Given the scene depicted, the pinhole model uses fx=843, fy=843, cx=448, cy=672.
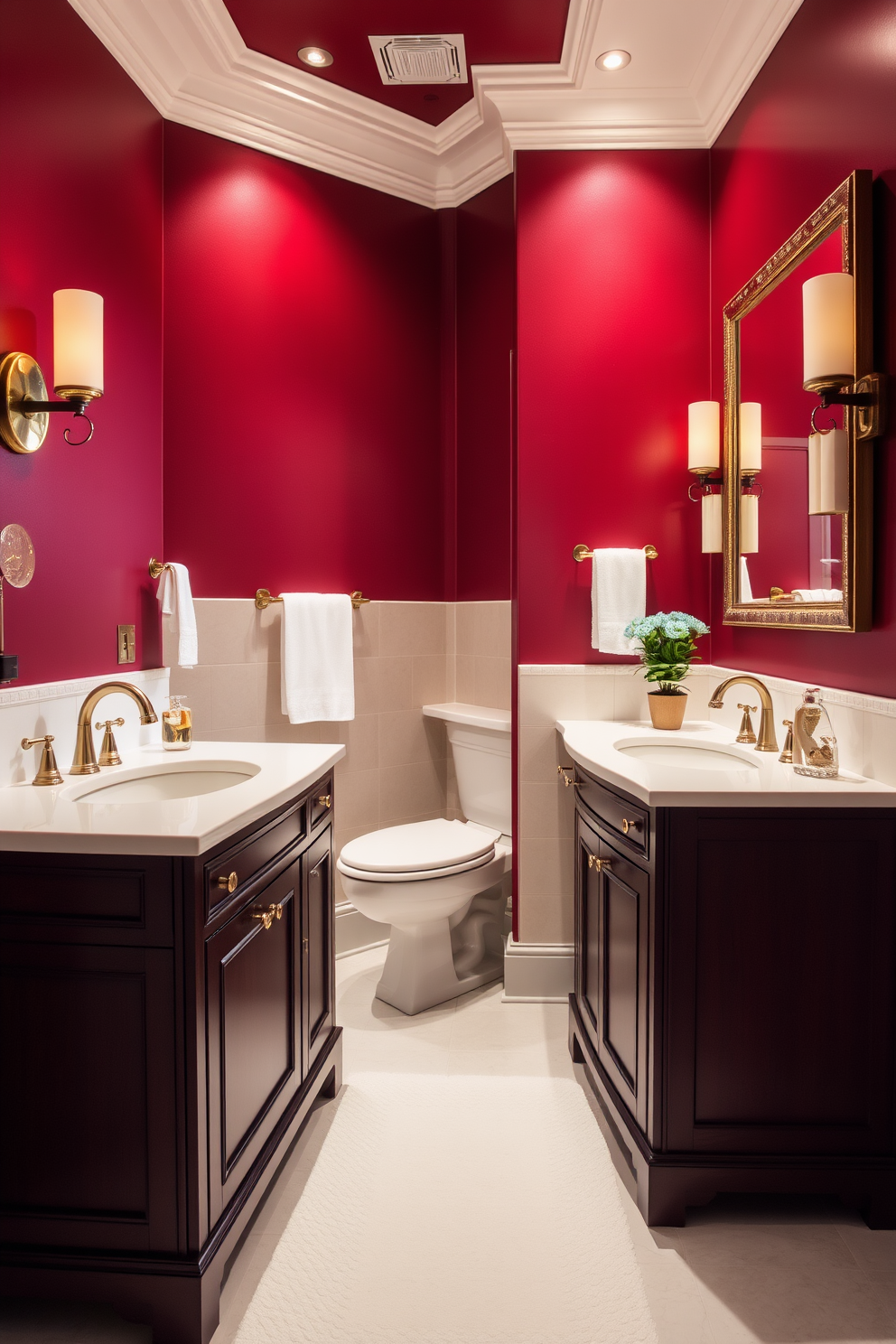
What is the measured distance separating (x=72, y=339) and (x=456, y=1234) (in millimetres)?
1958

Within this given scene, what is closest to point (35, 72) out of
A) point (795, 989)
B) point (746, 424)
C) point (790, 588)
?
point (746, 424)

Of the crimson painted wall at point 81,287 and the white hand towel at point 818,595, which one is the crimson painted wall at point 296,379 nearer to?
the crimson painted wall at point 81,287

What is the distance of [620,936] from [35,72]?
2.31 meters

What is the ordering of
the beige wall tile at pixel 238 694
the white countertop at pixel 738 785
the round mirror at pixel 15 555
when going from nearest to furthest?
the white countertop at pixel 738 785 → the round mirror at pixel 15 555 → the beige wall tile at pixel 238 694

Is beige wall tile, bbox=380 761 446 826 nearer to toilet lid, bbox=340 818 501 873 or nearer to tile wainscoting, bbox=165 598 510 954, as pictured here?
tile wainscoting, bbox=165 598 510 954

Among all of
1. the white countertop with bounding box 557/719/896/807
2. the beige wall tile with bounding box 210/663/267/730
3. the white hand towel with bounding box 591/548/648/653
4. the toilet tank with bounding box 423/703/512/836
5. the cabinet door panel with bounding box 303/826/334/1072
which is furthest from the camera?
the toilet tank with bounding box 423/703/512/836

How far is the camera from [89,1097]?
4.36 feet

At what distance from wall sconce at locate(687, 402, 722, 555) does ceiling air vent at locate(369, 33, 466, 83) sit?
1253 millimetres

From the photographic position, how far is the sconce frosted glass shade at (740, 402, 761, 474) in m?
2.29

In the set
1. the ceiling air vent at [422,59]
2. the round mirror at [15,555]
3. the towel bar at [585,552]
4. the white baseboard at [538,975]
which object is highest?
the ceiling air vent at [422,59]

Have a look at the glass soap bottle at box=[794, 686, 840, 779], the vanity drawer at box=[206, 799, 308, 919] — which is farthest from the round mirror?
the glass soap bottle at box=[794, 686, 840, 779]

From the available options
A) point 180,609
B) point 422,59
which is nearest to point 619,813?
point 180,609

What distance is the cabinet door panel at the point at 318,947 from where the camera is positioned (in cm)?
191

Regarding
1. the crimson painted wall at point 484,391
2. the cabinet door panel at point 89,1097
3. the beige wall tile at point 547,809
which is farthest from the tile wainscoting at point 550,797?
the cabinet door panel at point 89,1097
